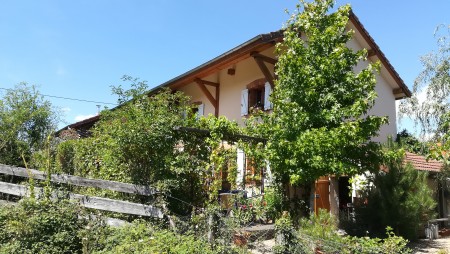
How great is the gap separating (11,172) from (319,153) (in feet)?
25.2

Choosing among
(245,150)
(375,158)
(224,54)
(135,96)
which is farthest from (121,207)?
→ (224,54)

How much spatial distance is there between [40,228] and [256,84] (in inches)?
355

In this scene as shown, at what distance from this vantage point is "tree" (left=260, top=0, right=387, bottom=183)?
26.3 ft

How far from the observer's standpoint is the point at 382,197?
395 inches

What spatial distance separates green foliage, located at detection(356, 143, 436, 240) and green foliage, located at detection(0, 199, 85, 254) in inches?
295

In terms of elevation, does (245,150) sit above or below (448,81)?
below

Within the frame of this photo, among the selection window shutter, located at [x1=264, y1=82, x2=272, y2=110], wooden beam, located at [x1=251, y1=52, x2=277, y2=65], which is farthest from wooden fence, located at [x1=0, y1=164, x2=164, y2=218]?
wooden beam, located at [x1=251, y1=52, x2=277, y2=65]

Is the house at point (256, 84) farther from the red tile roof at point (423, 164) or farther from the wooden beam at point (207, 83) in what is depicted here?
the red tile roof at point (423, 164)

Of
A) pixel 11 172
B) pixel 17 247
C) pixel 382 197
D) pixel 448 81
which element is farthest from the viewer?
pixel 448 81

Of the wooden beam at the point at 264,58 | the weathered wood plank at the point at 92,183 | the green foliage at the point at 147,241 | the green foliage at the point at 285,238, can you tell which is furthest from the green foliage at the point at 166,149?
the wooden beam at the point at 264,58

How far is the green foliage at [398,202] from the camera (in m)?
9.82

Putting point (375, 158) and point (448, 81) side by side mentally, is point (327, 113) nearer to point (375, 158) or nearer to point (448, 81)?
point (375, 158)

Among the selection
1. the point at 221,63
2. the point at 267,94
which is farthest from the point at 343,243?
the point at 221,63

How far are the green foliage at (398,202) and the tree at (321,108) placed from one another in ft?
5.42
